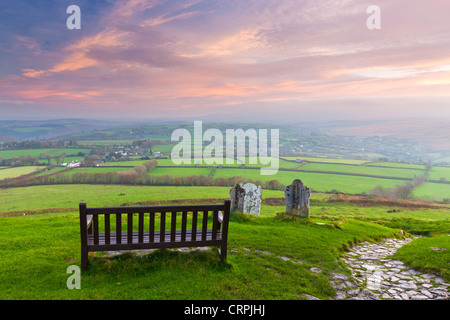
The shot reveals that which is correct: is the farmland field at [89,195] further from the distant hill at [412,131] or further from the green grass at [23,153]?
the distant hill at [412,131]

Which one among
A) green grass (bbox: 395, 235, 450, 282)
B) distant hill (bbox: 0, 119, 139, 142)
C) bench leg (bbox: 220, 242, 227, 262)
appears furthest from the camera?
distant hill (bbox: 0, 119, 139, 142)

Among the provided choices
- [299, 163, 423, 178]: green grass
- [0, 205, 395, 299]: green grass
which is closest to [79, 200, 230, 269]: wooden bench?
[0, 205, 395, 299]: green grass

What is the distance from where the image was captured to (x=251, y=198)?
13141 millimetres

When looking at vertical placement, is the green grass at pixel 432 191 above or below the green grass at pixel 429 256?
below

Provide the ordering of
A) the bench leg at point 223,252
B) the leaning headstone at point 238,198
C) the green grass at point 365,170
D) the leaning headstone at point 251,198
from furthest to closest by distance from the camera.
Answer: the green grass at point 365,170
the leaning headstone at point 251,198
the leaning headstone at point 238,198
the bench leg at point 223,252

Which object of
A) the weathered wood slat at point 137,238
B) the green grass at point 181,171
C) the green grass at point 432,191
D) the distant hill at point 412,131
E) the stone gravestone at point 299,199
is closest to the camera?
the weathered wood slat at point 137,238

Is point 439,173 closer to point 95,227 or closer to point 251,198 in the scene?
point 251,198

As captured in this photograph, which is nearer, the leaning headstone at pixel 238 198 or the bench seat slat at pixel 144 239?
the bench seat slat at pixel 144 239

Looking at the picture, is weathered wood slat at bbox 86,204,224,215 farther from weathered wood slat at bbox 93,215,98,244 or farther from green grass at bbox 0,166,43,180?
green grass at bbox 0,166,43,180

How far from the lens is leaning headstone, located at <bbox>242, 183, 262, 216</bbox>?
1303cm

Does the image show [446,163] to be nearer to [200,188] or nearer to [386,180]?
[386,180]

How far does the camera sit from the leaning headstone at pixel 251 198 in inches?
513

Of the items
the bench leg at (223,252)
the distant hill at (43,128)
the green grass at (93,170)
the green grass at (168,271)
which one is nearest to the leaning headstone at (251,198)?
the green grass at (168,271)
